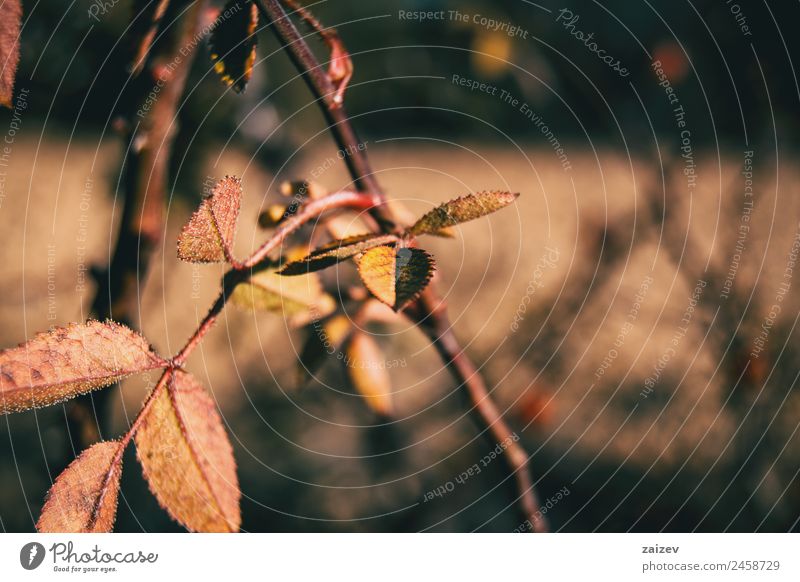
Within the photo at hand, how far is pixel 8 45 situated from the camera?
0.34 m

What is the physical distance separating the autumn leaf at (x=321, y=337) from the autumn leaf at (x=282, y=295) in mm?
29

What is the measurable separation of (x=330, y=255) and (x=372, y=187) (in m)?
0.10

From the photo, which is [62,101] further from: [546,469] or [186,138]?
[546,469]

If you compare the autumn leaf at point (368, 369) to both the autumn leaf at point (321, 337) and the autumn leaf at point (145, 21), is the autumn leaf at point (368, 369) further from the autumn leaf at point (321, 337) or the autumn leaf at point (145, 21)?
the autumn leaf at point (145, 21)

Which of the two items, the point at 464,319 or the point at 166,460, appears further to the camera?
the point at 464,319

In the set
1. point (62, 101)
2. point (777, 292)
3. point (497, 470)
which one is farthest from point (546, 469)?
point (62, 101)

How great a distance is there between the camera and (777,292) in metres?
0.71

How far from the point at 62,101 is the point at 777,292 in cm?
80

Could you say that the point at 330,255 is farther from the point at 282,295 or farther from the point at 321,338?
the point at 321,338

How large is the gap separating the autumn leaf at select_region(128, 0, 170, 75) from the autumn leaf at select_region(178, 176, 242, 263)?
16cm

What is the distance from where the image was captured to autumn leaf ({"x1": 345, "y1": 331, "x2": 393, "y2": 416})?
0.57 m
